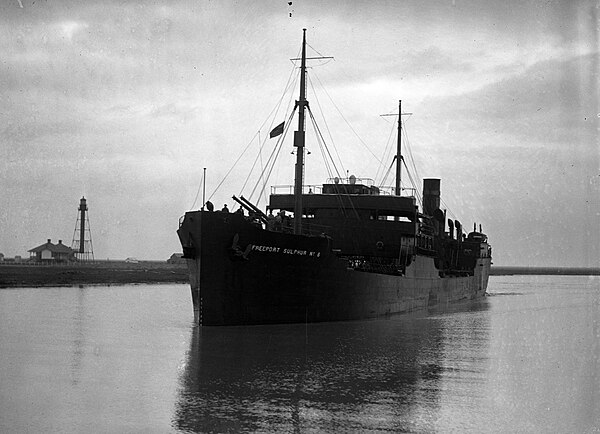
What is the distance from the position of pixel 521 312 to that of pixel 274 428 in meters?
32.2

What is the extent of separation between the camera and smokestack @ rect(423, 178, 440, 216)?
49469mm

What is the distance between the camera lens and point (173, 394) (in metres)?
13.9

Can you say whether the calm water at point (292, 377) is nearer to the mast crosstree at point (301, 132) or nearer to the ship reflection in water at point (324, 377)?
the ship reflection in water at point (324, 377)

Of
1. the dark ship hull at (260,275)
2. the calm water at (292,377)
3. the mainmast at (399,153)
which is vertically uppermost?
the mainmast at (399,153)

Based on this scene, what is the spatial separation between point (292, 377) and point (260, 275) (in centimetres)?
850

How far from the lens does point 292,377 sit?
1608 cm

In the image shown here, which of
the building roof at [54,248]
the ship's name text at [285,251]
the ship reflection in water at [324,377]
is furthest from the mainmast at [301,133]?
the building roof at [54,248]

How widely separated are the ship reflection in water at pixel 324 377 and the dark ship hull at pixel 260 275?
68cm

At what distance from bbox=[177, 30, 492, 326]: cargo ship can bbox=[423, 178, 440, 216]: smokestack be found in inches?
454

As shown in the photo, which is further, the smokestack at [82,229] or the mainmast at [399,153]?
the smokestack at [82,229]

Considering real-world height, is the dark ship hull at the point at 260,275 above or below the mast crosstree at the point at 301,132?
below

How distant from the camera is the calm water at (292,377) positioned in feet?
39.3

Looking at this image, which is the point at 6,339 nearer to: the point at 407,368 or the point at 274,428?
the point at 407,368

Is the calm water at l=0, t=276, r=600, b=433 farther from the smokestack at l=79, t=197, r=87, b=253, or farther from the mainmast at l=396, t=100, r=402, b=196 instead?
the smokestack at l=79, t=197, r=87, b=253
